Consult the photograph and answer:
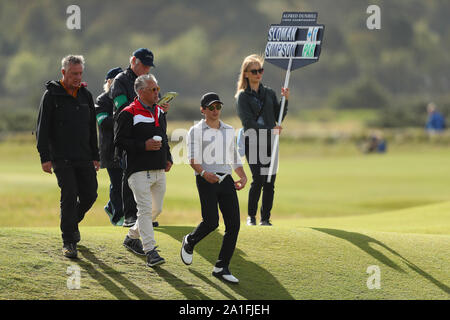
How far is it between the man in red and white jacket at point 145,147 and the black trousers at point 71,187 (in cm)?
65

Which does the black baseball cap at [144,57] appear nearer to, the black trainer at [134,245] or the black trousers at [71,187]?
the black trousers at [71,187]

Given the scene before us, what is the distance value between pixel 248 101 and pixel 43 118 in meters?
3.64

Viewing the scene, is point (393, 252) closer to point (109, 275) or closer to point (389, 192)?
point (109, 275)

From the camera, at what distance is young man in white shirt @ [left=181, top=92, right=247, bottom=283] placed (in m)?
8.38

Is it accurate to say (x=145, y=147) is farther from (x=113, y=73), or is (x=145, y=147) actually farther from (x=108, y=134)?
(x=113, y=73)

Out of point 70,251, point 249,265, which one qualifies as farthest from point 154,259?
point 249,265

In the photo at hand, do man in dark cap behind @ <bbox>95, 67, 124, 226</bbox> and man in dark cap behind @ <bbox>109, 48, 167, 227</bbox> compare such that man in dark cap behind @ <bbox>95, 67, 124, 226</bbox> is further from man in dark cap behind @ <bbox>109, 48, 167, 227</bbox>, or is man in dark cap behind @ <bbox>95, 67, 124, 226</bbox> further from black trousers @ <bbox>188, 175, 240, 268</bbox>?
black trousers @ <bbox>188, 175, 240, 268</bbox>

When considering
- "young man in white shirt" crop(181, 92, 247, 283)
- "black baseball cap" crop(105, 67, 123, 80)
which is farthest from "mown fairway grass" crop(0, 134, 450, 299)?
"black baseball cap" crop(105, 67, 123, 80)

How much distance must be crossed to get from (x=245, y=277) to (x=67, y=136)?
269 cm

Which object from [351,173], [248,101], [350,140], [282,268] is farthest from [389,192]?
[350,140]

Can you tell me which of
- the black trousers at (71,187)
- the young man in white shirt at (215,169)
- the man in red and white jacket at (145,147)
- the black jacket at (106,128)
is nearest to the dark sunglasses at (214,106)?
the young man in white shirt at (215,169)

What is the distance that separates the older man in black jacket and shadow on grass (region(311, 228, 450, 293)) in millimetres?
3819

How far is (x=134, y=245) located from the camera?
9.06 metres

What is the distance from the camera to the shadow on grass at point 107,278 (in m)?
7.87
